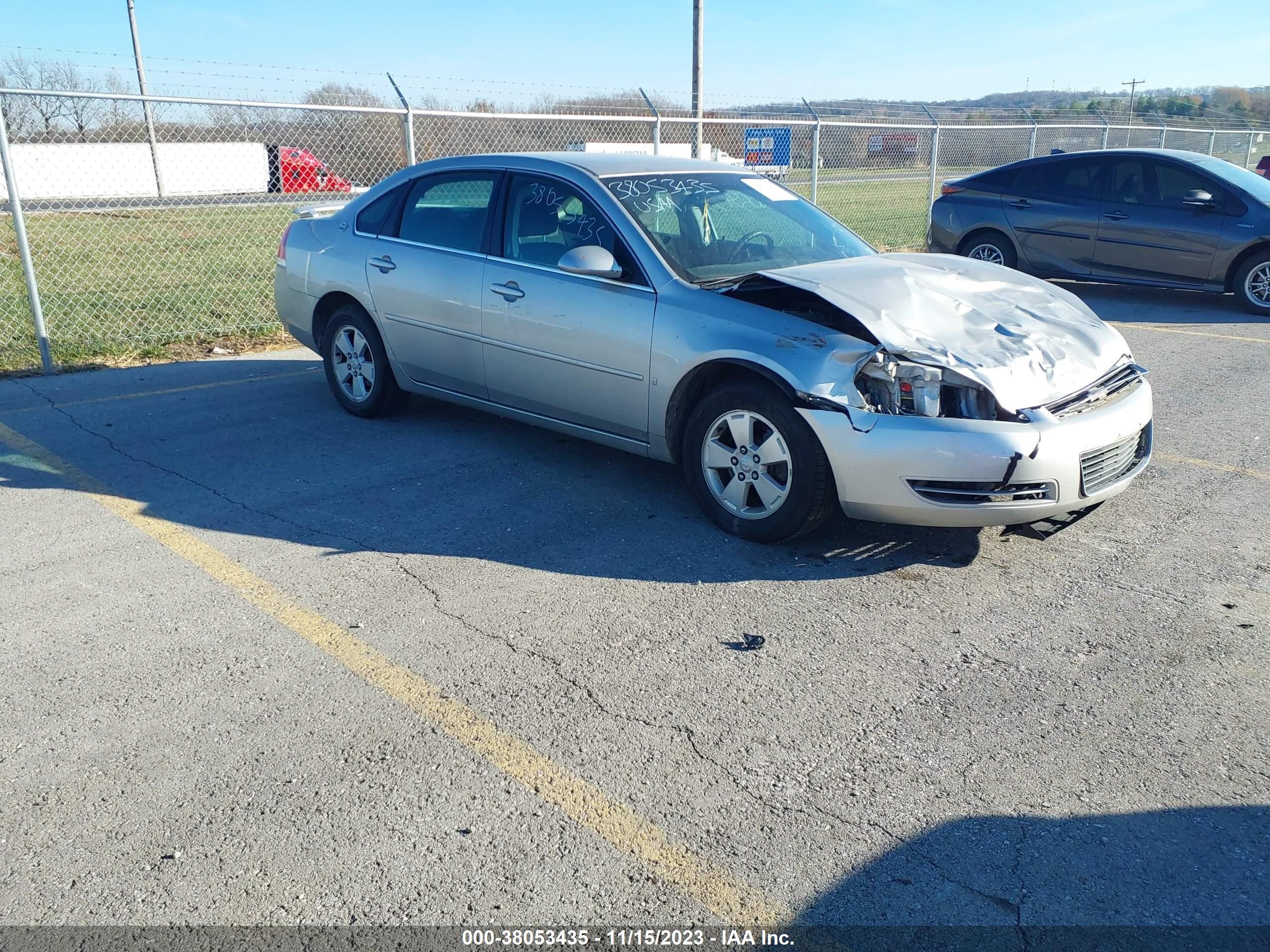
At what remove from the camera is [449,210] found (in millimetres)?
6027

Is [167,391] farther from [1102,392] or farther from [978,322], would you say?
[1102,392]

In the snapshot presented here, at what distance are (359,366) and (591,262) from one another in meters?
2.34

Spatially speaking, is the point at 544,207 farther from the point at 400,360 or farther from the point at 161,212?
the point at 161,212

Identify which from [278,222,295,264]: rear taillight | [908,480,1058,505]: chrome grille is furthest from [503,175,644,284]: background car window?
[278,222,295,264]: rear taillight

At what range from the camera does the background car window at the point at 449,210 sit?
19.2 ft

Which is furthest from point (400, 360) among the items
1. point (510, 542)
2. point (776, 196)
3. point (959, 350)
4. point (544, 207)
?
point (959, 350)

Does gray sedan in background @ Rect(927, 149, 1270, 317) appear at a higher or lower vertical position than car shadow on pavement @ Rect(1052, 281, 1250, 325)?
higher

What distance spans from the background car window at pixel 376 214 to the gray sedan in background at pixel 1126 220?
6.89 m

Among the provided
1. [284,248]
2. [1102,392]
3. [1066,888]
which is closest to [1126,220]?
[1102,392]

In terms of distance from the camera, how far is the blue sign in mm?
16203

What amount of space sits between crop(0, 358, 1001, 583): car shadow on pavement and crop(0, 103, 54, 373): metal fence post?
38.1 inches

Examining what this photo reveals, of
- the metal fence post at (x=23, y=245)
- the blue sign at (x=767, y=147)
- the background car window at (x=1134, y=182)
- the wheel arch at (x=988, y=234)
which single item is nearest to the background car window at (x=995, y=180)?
the wheel arch at (x=988, y=234)

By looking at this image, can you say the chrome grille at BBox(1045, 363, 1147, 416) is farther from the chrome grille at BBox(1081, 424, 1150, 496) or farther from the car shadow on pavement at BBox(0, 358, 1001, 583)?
the car shadow on pavement at BBox(0, 358, 1001, 583)

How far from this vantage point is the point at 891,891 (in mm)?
2584
